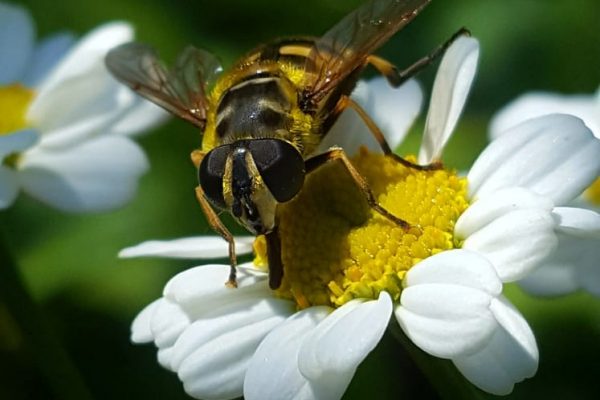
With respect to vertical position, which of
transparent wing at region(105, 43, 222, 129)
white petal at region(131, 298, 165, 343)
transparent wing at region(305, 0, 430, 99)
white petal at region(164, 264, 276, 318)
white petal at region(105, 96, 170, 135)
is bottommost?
white petal at region(131, 298, 165, 343)

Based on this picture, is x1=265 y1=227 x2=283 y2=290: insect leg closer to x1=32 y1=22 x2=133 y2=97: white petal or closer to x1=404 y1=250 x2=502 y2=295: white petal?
x1=404 y1=250 x2=502 y2=295: white petal

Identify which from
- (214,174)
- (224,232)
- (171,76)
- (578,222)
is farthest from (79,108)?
(578,222)

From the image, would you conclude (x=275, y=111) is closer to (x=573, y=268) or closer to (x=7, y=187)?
(x=573, y=268)

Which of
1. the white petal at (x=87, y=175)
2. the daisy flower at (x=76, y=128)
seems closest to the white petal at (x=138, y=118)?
the daisy flower at (x=76, y=128)

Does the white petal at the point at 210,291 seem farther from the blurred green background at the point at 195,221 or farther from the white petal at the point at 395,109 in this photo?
the blurred green background at the point at 195,221

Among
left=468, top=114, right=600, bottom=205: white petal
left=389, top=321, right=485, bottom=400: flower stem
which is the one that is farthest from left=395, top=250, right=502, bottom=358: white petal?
left=468, top=114, right=600, bottom=205: white petal

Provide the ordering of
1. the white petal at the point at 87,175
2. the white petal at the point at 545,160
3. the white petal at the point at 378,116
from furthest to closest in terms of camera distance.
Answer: the white petal at the point at 87,175, the white petal at the point at 378,116, the white petal at the point at 545,160
